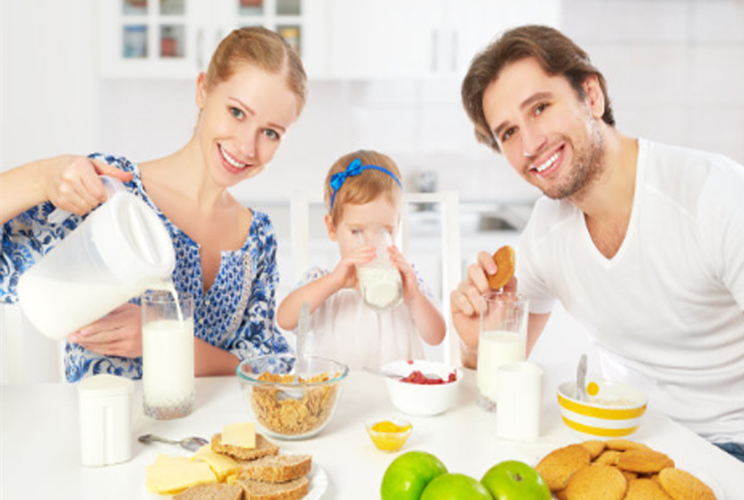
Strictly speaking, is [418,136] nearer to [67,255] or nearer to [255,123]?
[255,123]

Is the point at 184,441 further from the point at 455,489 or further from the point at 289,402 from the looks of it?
the point at 455,489

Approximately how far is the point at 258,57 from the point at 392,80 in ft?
7.10

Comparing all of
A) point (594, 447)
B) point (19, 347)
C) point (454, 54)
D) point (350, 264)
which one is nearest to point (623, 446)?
point (594, 447)

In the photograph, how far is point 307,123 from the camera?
3.63m

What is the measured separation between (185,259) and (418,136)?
7.42 feet

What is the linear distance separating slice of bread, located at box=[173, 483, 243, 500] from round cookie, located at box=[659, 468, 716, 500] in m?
0.51

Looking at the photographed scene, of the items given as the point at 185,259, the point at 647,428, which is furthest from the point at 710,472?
the point at 185,259

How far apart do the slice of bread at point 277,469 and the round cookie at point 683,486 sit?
44cm

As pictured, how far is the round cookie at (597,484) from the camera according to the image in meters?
0.89

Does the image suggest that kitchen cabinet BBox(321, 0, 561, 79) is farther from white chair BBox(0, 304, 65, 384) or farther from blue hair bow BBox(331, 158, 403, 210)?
white chair BBox(0, 304, 65, 384)

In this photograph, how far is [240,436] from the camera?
996 millimetres

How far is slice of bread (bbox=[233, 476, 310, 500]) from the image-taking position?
2.89 ft

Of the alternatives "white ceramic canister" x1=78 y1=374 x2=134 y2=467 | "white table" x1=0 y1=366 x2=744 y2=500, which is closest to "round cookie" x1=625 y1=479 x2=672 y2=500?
"white table" x1=0 y1=366 x2=744 y2=500

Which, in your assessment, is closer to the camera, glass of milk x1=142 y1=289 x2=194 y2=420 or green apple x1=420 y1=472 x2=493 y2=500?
green apple x1=420 y1=472 x2=493 y2=500
